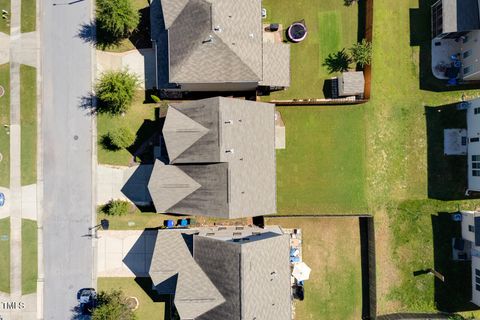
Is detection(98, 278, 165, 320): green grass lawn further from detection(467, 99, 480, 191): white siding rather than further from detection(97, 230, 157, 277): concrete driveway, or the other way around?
detection(467, 99, 480, 191): white siding

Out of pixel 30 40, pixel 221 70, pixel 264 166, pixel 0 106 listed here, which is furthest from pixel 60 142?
pixel 264 166

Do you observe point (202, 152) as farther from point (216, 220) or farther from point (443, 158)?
point (443, 158)

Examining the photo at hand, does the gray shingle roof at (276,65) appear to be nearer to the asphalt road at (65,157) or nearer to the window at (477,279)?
the asphalt road at (65,157)

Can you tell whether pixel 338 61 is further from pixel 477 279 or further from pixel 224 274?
pixel 477 279

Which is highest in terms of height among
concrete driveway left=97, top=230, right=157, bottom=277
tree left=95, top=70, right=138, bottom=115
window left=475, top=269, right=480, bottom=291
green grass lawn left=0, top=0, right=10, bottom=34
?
green grass lawn left=0, top=0, right=10, bottom=34

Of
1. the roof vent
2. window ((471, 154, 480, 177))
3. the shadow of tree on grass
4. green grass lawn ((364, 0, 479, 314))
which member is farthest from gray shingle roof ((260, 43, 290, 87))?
window ((471, 154, 480, 177))

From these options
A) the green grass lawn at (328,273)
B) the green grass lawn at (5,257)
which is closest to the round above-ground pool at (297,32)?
the green grass lawn at (328,273)
